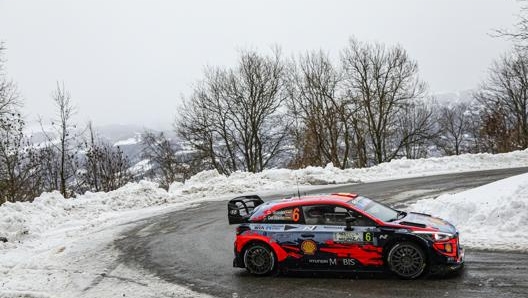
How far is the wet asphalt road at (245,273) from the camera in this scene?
765 centimetres

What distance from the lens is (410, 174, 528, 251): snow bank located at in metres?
10.1

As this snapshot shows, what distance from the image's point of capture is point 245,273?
32.1 feet

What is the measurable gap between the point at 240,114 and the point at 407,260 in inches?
1229

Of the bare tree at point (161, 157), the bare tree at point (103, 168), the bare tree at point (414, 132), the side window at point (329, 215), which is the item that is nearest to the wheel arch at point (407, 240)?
the side window at point (329, 215)

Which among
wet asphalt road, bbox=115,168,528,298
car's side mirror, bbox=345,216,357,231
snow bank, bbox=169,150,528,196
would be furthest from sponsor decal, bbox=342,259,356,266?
snow bank, bbox=169,150,528,196

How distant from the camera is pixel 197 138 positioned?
38562 millimetres

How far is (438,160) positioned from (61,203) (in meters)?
21.0

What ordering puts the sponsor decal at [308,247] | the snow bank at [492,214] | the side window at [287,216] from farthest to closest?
the snow bank at [492,214] → the side window at [287,216] → the sponsor decal at [308,247]

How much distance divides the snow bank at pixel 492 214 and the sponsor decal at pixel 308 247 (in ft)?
12.1

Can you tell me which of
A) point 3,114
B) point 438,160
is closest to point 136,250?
point 3,114

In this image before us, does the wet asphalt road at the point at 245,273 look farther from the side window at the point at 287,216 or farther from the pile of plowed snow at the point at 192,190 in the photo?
the pile of plowed snow at the point at 192,190

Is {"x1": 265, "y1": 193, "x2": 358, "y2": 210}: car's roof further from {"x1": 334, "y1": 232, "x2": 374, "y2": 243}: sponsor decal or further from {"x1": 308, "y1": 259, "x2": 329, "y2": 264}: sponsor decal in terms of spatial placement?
{"x1": 308, "y1": 259, "x2": 329, "y2": 264}: sponsor decal

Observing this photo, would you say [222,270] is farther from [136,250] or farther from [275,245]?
[136,250]

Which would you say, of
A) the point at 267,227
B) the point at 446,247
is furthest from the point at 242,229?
the point at 446,247
